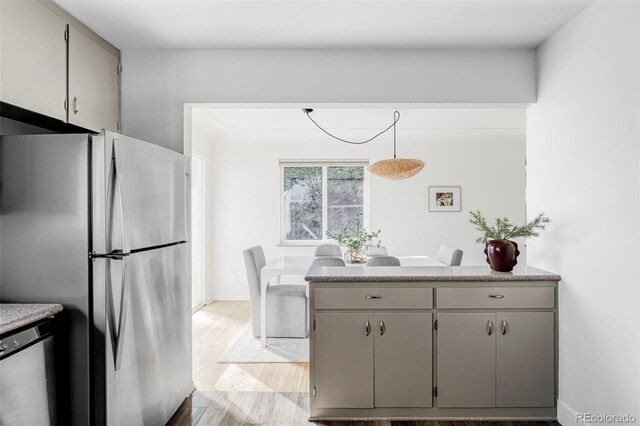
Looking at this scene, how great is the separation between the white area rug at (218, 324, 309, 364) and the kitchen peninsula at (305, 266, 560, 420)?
1181 mm

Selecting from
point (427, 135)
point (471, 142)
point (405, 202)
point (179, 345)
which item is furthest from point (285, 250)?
point (179, 345)

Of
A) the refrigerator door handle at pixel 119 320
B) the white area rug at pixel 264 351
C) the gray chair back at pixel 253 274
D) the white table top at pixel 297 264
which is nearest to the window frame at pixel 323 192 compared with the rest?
the white table top at pixel 297 264

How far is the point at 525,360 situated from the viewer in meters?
2.62

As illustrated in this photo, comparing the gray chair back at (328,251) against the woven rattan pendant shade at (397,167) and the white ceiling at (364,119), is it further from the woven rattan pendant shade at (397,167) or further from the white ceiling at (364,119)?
the white ceiling at (364,119)

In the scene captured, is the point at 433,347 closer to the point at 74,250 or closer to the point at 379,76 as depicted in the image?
the point at 379,76

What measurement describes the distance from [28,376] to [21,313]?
253 millimetres

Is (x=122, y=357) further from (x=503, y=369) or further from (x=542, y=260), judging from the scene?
(x=542, y=260)

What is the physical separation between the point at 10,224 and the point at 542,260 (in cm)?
304

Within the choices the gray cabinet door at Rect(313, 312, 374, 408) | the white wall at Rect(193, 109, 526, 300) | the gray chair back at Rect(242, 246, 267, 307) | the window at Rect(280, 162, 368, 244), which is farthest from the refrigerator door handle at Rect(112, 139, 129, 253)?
the window at Rect(280, 162, 368, 244)

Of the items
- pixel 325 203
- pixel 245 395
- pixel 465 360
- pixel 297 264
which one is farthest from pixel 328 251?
pixel 465 360

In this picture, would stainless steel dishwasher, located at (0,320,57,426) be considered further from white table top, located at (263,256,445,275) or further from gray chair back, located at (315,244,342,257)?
gray chair back, located at (315,244,342,257)

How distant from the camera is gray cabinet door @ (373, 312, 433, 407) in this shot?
2629mm

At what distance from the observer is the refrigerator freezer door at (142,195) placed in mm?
2027

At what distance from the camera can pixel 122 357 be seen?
2.08 meters
